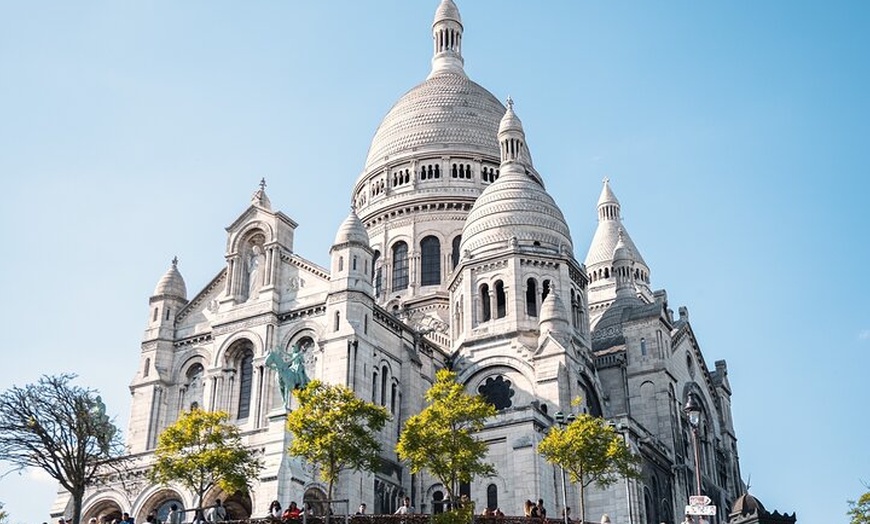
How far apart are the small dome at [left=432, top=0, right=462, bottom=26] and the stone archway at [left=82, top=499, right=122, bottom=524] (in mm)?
56755

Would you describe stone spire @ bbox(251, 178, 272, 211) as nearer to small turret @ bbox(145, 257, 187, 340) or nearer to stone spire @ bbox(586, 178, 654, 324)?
small turret @ bbox(145, 257, 187, 340)

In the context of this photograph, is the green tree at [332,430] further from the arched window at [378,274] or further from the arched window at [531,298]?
the arched window at [378,274]

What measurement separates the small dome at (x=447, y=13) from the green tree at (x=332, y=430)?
58.6 metres

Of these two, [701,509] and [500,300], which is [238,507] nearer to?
[500,300]

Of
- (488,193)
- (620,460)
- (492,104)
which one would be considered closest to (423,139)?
(492,104)

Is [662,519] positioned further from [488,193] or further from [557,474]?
[488,193]

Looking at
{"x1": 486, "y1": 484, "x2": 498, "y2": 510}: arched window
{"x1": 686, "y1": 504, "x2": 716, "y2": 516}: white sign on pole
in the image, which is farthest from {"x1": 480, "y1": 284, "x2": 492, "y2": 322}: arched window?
{"x1": 686, "y1": 504, "x2": 716, "y2": 516}: white sign on pole

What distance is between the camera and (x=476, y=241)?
65.1m

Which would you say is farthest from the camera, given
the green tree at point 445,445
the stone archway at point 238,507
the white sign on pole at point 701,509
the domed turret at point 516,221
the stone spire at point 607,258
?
the stone spire at point 607,258

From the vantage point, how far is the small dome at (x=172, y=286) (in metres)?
60.9

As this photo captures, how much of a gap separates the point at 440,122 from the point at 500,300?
858 inches

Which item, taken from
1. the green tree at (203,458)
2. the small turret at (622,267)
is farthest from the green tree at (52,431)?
the small turret at (622,267)

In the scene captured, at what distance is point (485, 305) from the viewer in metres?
63.4

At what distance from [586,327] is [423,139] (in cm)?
2141
